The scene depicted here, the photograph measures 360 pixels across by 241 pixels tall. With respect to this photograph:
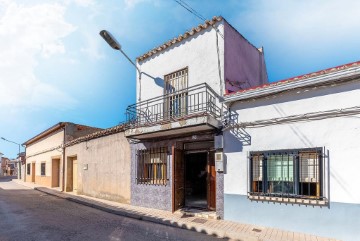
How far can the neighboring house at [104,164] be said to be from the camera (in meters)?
11.4

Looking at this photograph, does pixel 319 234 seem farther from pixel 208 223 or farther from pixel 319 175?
pixel 208 223

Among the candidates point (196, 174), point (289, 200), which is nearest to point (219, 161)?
point (289, 200)

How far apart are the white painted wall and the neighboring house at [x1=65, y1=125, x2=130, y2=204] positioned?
553 cm

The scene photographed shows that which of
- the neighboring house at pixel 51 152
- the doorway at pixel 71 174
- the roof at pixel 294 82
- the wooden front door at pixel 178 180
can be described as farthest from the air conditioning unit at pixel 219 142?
the neighboring house at pixel 51 152

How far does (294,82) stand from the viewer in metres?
6.49

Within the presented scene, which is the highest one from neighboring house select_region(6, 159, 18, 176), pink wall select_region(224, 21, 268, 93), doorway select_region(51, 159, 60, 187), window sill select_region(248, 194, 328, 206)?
pink wall select_region(224, 21, 268, 93)

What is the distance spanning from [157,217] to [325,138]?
5666 millimetres

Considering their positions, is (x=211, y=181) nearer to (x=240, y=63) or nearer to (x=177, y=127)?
(x=177, y=127)

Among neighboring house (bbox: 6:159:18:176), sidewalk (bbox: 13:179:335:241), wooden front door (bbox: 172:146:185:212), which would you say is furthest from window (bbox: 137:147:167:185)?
neighboring house (bbox: 6:159:18:176)

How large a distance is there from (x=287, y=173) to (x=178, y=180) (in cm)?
388

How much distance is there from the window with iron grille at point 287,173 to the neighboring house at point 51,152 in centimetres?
A: 1477

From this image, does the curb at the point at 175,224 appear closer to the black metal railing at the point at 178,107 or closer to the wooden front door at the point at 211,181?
the wooden front door at the point at 211,181

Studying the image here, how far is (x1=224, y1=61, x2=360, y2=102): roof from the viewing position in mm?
5809

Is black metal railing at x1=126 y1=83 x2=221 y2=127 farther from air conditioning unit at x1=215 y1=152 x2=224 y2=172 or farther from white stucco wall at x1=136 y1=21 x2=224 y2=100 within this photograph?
air conditioning unit at x1=215 y1=152 x2=224 y2=172
